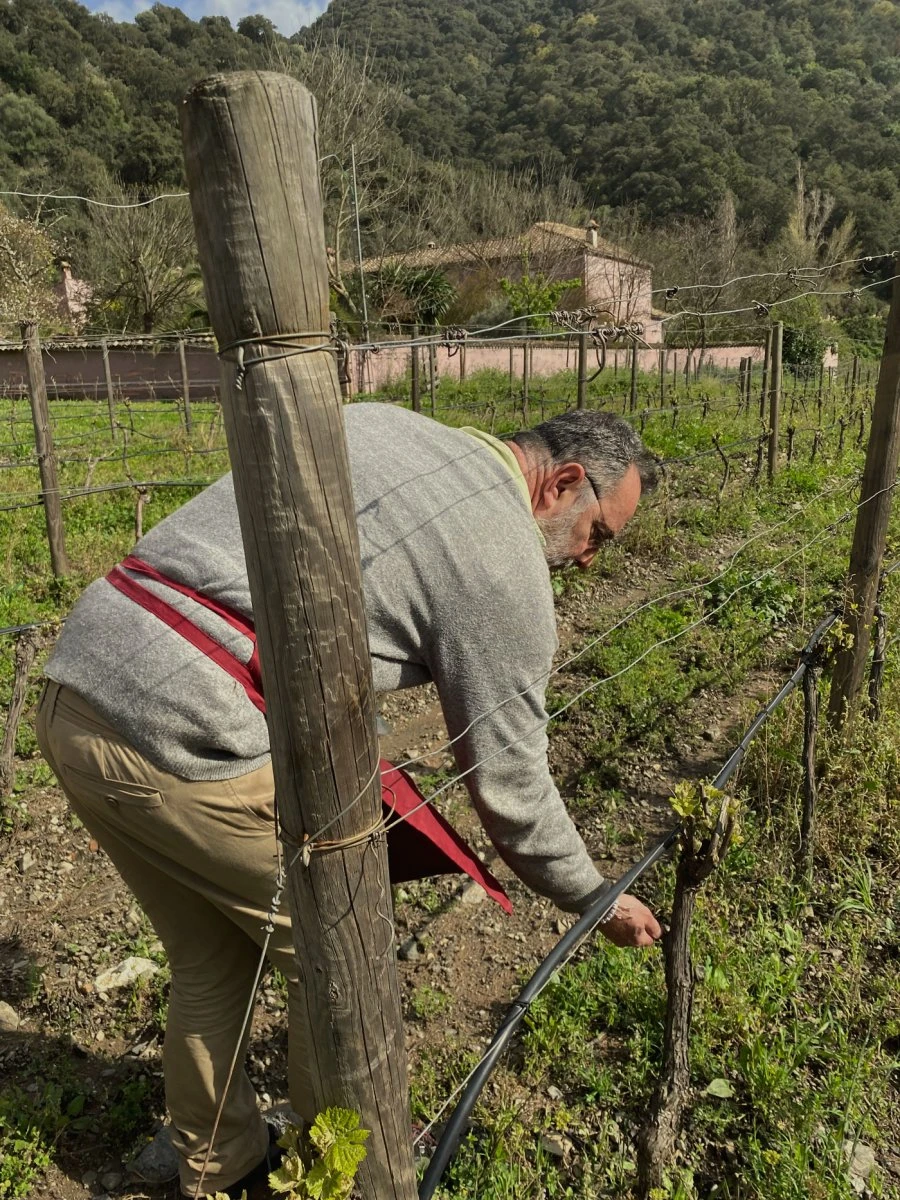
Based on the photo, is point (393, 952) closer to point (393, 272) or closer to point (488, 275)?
point (393, 272)

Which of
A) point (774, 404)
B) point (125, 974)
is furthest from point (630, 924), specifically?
point (774, 404)

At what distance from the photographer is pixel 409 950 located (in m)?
2.74

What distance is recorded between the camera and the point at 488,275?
29.2 metres

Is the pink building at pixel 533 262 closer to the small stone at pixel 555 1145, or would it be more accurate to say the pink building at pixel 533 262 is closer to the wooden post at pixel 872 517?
the wooden post at pixel 872 517

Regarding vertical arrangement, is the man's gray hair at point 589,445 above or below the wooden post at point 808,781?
above

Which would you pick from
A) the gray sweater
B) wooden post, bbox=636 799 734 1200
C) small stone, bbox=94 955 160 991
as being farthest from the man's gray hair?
small stone, bbox=94 955 160 991

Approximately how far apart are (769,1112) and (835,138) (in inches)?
2374

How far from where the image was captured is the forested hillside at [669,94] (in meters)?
41.7

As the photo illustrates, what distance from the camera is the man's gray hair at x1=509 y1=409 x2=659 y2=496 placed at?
1.69 meters

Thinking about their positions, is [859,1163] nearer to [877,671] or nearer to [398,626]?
[398,626]

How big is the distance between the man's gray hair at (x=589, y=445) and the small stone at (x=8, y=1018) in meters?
2.38

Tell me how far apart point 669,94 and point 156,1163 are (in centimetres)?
6228

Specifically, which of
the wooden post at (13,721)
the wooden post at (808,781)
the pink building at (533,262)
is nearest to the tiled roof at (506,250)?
the pink building at (533,262)

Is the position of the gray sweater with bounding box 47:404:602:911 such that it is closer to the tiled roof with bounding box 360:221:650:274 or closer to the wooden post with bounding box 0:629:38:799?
the wooden post with bounding box 0:629:38:799
